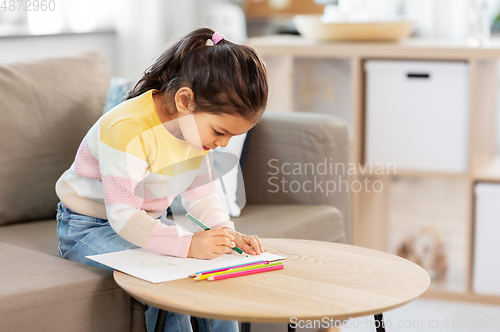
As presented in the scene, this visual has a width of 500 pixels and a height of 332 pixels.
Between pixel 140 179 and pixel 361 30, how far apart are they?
1.23 meters

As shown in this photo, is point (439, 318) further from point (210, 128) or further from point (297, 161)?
point (210, 128)

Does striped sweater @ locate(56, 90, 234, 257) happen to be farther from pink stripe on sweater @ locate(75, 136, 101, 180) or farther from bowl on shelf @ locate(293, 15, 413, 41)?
bowl on shelf @ locate(293, 15, 413, 41)

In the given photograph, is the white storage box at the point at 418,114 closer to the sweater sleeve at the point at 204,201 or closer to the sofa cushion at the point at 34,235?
the sweater sleeve at the point at 204,201

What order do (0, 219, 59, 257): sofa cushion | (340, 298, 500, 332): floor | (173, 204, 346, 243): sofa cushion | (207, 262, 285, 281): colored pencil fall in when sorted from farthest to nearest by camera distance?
(340, 298, 500, 332): floor → (173, 204, 346, 243): sofa cushion → (0, 219, 59, 257): sofa cushion → (207, 262, 285, 281): colored pencil

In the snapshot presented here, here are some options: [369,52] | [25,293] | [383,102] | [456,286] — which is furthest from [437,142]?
[25,293]

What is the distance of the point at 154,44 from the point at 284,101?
66 centimetres

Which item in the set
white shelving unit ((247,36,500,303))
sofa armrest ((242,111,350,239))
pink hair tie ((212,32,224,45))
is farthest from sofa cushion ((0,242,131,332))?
white shelving unit ((247,36,500,303))

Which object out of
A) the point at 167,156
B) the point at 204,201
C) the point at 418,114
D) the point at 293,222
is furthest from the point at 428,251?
the point at 167,156

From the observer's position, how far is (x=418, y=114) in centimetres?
199

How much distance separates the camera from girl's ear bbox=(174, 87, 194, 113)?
1024mm

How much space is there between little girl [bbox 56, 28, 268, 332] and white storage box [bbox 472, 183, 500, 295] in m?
1.05

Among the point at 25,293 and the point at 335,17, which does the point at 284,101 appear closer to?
the point at 335,17

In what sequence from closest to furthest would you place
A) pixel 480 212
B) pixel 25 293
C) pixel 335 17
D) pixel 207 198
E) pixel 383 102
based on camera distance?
pixel 25 293, pixel 207 198, pixel 480 212, pixel 383 102, pixel 335 17

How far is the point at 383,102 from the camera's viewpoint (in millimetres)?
2033
